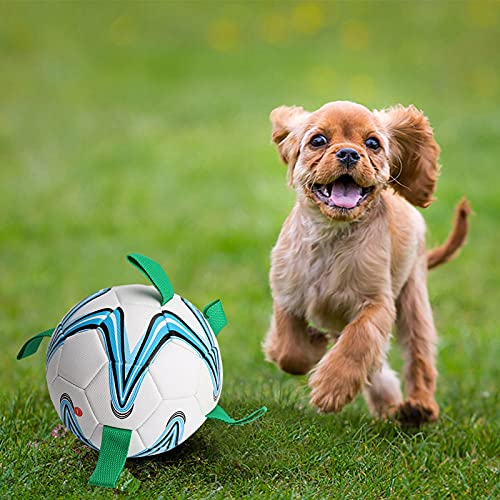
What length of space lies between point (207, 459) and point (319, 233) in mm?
1111

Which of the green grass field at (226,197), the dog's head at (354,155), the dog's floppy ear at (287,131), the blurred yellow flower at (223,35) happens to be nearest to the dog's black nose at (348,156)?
the dog's head at (354,155)

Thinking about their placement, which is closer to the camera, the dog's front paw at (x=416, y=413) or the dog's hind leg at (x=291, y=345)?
the dog's hind leg at (x=291, y=345)

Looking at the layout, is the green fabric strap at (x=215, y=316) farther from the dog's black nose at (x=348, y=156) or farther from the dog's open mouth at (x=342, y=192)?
the dog's black nose at (x=348, y=156)

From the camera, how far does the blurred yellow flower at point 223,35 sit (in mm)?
15856

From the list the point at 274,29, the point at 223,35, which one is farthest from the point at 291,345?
the point at 274,29

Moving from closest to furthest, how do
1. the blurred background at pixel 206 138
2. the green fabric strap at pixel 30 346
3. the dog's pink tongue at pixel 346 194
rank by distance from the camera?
the dog's pink tongue at pixel 346 194, the green fabric strap at pixel 30 346, the blurred background at pixel 206 138

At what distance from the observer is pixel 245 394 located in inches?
177

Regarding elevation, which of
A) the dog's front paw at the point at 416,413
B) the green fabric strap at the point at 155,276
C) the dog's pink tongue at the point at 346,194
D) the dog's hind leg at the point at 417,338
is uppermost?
the dog's pink tongue at the point at 346,194

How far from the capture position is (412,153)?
4.10 m

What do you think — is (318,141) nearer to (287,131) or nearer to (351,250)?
(287,131)

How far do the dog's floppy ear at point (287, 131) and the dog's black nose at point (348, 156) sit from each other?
414mm

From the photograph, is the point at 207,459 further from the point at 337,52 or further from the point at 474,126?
the point at 337,52

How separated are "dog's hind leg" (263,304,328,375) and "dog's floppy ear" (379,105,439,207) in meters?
0.80

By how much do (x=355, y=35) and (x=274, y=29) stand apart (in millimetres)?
1553
